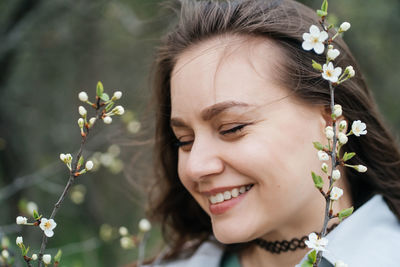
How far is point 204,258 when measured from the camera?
2264mm

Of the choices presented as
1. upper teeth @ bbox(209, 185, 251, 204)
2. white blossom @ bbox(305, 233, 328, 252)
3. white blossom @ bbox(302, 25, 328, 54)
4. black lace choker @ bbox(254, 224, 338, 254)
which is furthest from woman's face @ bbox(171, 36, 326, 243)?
white blossom @ bbox(305, 233, 328, 252)

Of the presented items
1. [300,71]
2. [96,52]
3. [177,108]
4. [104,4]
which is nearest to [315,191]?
[300,71]

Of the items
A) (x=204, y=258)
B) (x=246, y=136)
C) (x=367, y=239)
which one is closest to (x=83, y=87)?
(x=204, y=258)

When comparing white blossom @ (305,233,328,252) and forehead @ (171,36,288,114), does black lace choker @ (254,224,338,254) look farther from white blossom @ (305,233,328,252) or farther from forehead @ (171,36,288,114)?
white blossom @ (305,233,328,252)

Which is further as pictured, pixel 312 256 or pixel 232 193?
pixel 232 193

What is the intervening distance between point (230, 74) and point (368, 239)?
78 cm

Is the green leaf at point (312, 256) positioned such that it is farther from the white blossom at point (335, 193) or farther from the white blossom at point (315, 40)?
the white blossom at point (315, 40)

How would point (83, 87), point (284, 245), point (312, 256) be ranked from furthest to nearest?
point (83, 87) → point (284, 245) → point (312, 256)

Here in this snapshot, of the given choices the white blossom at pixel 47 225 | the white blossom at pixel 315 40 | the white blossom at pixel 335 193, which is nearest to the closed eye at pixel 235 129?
the white blossom at pixel 315 40

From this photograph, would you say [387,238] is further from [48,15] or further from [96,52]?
[96,52]

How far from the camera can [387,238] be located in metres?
1.78

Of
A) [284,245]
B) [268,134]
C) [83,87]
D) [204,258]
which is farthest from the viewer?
[83,87]

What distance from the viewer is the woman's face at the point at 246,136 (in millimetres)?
1659

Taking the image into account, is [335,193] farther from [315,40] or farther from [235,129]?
[235,129]
